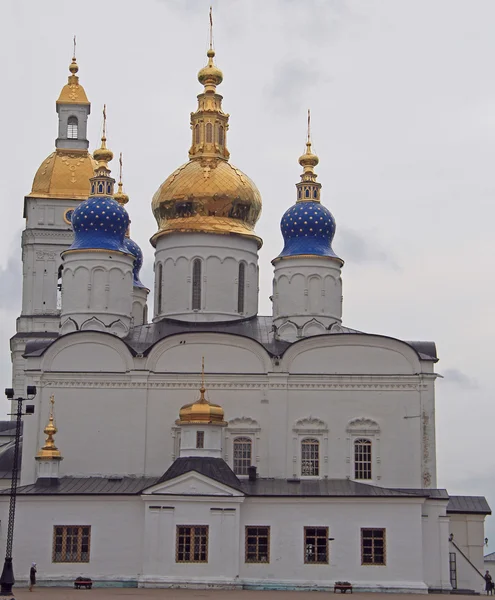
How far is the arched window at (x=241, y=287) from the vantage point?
40.2 m

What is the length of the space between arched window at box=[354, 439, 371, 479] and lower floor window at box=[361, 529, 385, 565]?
2.63 metres

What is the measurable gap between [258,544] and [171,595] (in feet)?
14.3

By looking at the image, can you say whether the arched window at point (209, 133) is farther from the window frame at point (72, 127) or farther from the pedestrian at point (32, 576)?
the window frame at point (72, 127)

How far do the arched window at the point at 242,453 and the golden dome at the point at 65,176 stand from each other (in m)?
20.9

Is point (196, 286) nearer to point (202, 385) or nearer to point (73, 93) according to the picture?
point (202, 385)

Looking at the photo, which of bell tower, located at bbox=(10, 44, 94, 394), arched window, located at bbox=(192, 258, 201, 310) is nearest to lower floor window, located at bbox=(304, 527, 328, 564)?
arched window, located at bbox=(192, 258, 201, 310)

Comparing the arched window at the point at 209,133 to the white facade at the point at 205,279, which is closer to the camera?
the white facade at the point at 205,279

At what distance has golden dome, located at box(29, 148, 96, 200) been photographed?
54.8 m

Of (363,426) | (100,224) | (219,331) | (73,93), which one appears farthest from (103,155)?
(73,93)

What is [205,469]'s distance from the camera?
33938mm

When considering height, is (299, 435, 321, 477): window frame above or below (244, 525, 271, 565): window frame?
above

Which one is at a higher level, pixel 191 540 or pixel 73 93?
pixel 73 93

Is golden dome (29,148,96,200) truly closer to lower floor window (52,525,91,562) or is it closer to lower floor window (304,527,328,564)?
lower floor window (52,525,91,562)

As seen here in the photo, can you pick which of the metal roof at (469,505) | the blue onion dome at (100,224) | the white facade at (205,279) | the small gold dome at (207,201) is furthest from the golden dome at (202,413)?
the metal roof at (469,505)
